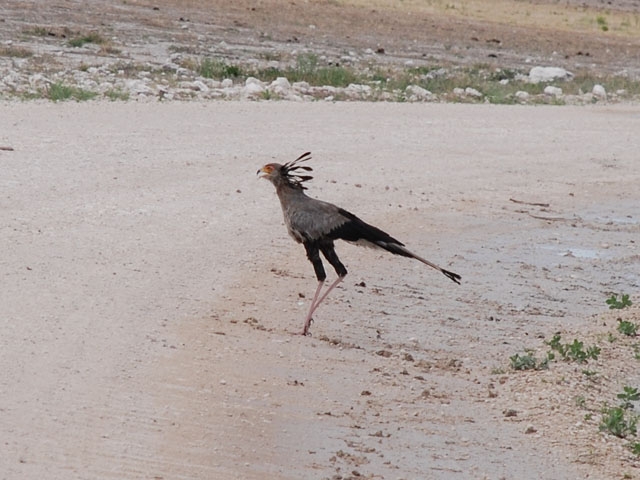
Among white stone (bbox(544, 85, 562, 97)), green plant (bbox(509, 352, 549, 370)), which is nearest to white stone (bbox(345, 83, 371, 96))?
white stone (bbox(544, 85, 562, 97))

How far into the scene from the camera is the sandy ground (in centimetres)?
685

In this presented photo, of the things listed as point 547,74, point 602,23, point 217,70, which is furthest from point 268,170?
point 602,23

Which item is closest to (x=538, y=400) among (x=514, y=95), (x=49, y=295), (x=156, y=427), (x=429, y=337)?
(x=429, y=337)

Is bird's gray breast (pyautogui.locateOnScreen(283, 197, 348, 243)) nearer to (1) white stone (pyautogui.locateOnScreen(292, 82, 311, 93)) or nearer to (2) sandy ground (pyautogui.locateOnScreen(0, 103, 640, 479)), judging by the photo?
(2) sandy ground (pyautogui.locateOnScreen(0, 103, 640, 479))

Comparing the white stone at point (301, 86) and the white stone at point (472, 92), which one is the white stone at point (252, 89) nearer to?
the white stone at point (301, 86)

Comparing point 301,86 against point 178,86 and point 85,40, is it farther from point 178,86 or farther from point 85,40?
point 85,40

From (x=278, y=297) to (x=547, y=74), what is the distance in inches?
702

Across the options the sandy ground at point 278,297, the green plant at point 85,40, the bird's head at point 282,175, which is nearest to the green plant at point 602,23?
the green plant at point 85,40

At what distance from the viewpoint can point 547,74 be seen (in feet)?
87.5

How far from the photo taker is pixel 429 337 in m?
9.27

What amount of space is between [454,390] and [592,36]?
102ft

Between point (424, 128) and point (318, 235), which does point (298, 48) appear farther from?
point (318, 235)

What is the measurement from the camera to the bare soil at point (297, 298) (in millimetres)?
6879

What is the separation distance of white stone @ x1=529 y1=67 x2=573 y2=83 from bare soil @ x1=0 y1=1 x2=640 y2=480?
7442 mm
